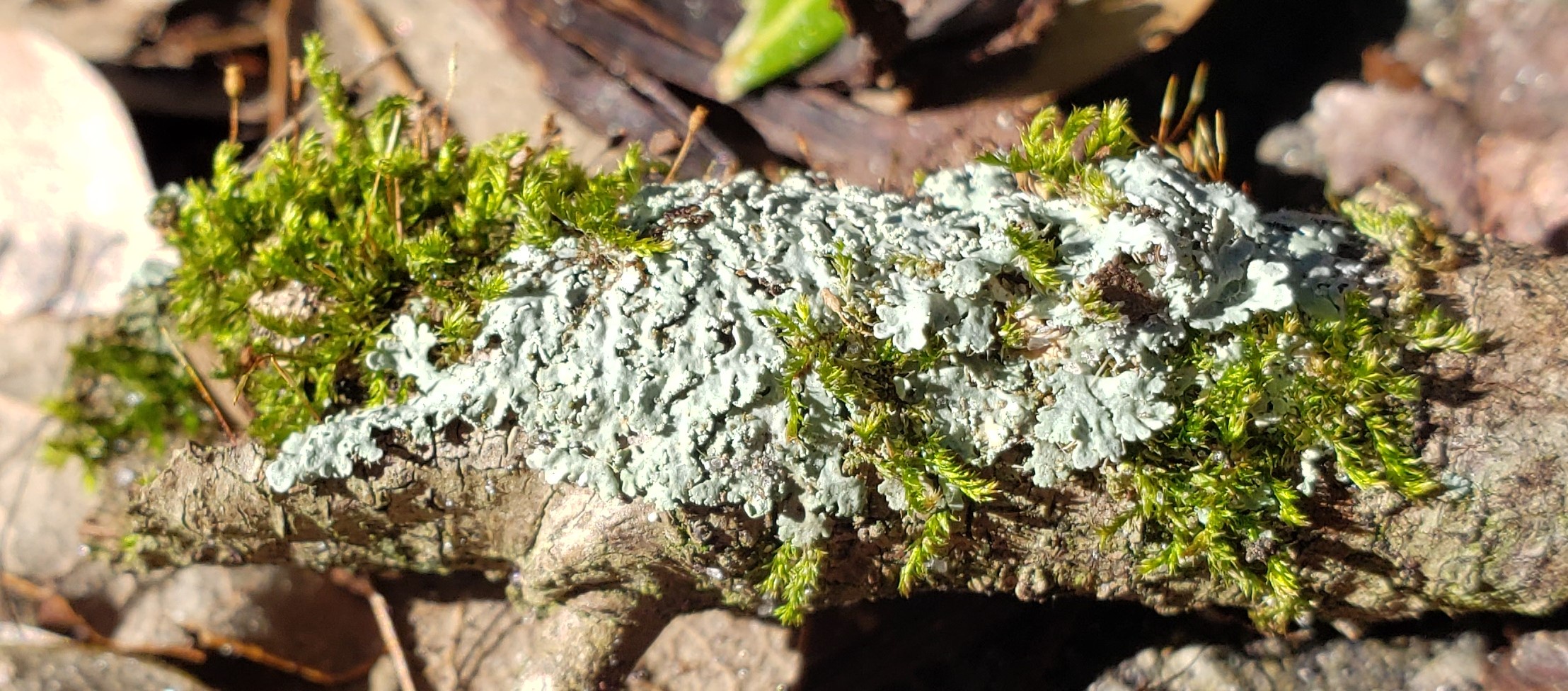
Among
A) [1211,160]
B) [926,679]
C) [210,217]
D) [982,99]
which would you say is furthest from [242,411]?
[1211,160]

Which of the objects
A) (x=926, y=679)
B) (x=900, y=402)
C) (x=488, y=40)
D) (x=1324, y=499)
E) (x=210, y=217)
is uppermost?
(x=488, y=40)

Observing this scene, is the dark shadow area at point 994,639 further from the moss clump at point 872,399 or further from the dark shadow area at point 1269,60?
the dark shadow area at point 1269,60

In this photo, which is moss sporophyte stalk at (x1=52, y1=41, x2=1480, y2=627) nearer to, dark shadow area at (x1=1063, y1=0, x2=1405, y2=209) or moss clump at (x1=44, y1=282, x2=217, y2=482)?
moss clump at (x1=44, y1=282, x2=217, y2=482)

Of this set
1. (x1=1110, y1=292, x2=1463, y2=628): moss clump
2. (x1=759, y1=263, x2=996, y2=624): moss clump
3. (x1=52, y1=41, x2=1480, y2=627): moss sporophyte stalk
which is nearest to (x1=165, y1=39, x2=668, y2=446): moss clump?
(x1=52, y1=41, x2=1480, y2=627): moss sporophyte stalk

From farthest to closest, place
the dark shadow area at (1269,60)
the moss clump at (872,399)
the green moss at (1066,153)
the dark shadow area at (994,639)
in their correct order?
the dark shadow area at (1269,60)
the dark shadow area at (994,639)
the green moss at (1066,153)
the moss clump at (872,399)

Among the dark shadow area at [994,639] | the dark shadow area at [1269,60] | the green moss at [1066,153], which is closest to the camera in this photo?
the green moss at [1066,153]

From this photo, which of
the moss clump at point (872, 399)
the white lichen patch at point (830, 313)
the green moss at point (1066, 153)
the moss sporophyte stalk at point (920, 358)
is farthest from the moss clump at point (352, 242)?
the green moss at point (1066, 153)

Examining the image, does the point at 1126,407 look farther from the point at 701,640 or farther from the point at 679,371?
the point at 701,640
